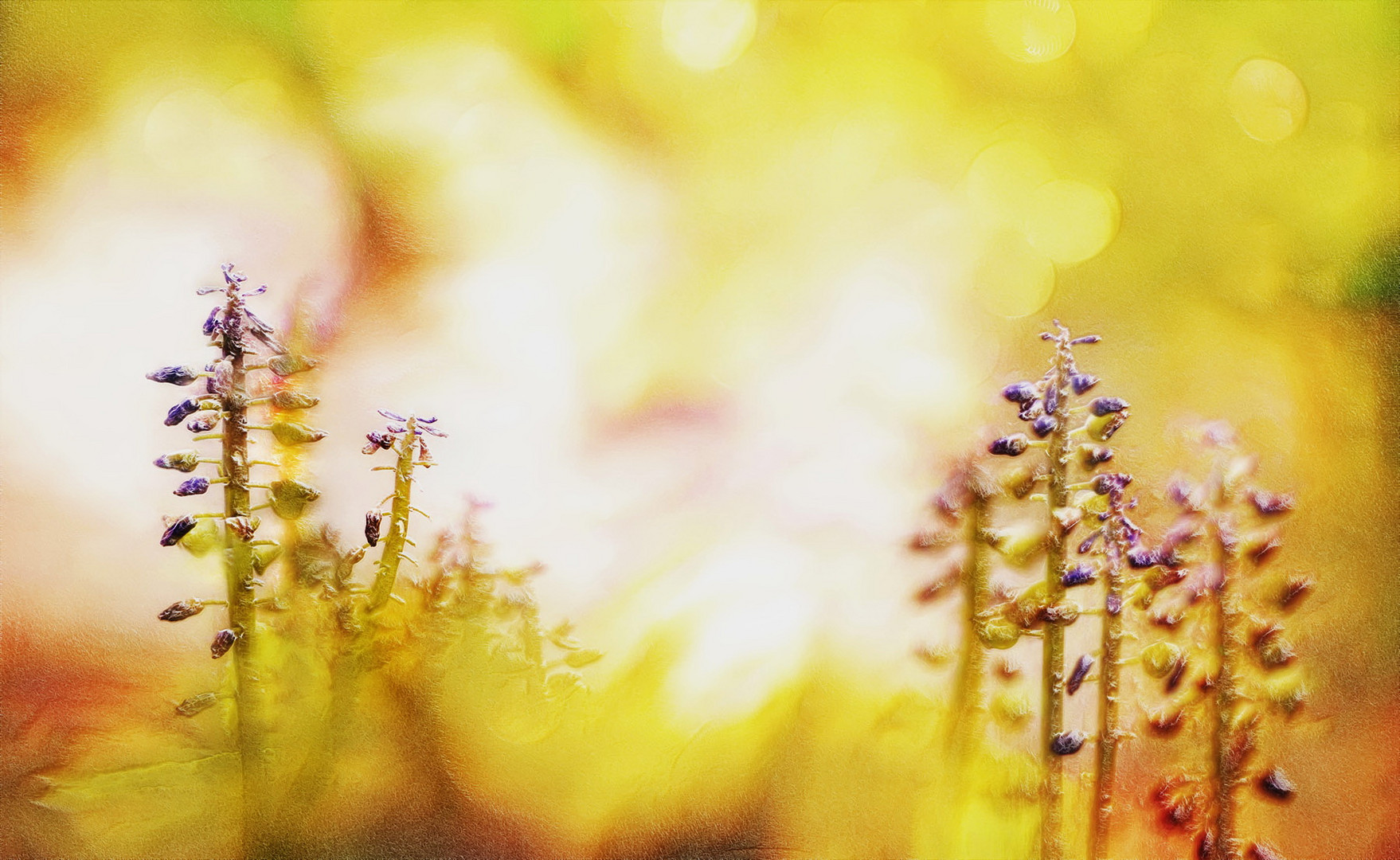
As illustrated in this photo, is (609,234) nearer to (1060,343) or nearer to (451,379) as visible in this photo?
(451,379)

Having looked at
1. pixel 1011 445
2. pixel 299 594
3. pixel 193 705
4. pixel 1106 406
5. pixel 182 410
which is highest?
pixel 1106 406

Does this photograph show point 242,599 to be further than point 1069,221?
No

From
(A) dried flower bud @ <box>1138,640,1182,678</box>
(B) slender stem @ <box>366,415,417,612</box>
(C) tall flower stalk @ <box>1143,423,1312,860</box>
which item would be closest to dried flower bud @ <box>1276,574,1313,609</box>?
(C) tall flower stalk @ <box>1143,423,1312,860</box>

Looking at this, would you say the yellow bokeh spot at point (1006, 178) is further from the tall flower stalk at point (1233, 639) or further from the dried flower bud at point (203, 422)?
the dried flower bud at point (203, 422)

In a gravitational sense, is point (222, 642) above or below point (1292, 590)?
below

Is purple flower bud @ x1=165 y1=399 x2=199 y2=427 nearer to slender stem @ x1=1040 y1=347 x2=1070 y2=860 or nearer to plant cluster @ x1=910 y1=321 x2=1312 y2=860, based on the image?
plant cluster @ x1=910 y1=321 x2=1312 y2=860

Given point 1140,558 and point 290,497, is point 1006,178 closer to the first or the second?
point 1140,558

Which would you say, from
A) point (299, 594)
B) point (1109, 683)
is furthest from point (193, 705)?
point (1109, 683)
